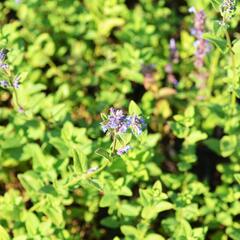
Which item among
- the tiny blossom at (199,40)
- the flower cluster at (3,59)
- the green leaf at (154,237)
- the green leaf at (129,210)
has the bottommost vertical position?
the green leaf at (154,237)

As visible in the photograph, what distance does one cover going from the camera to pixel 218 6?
3.41m

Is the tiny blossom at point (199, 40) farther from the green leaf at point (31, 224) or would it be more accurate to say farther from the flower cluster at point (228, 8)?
the green leaf at point (31, 224)

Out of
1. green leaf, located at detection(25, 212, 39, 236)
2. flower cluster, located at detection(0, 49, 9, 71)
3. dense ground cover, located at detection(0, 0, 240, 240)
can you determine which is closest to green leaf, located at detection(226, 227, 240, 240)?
dense ground cover, located at detection(0, 0, 240, 240)

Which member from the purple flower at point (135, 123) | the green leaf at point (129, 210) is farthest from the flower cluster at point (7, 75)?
the green leaf at point (129, 210)

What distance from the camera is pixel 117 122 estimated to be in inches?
118

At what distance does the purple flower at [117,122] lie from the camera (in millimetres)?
2996

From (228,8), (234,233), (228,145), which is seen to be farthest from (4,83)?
(234,233)

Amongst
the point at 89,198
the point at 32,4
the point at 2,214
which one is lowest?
the point at 89,198

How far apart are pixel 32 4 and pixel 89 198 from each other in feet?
7.01

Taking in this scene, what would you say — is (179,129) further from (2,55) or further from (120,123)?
(2,55)

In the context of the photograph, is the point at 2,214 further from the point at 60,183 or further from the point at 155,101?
the point at 155,101

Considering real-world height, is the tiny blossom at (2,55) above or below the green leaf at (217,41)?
above

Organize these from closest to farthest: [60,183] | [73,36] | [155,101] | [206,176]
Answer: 1. [60,183]
2. [206,176]
3. [155,101]
4. [73,36]

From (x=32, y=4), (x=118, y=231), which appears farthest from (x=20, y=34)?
(x=118, y=231)
